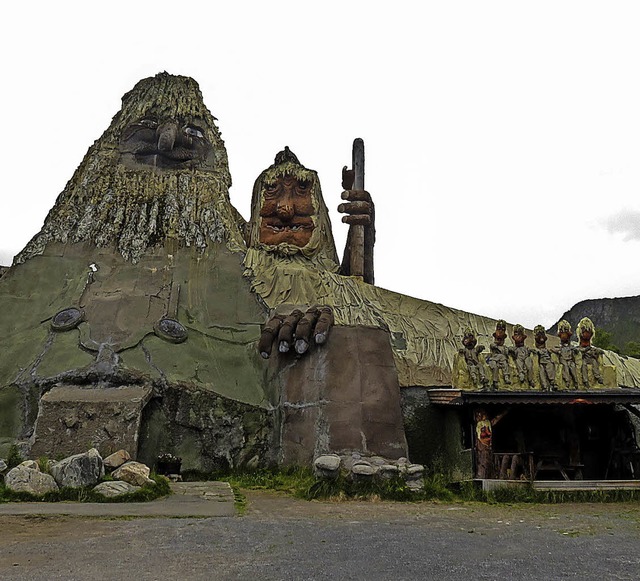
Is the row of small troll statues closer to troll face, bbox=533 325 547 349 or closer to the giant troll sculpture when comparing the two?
troll face, bbox=533 325 547 349

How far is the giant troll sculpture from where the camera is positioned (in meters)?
10.6

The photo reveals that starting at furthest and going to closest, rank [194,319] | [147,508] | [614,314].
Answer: [614,314], [194,319], [147,508]

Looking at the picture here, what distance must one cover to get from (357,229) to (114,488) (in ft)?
33.0

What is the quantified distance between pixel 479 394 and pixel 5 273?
10461mm

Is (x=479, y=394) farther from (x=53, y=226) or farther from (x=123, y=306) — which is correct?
(x=53, y=226)

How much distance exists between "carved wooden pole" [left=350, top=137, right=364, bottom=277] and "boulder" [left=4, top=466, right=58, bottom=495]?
382 inches

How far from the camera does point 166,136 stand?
15578mm

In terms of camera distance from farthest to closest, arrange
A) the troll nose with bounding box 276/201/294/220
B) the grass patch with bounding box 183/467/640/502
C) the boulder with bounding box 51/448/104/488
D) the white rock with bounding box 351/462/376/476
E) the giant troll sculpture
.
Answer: the troll nose with bounding box 276/201/294/220, the giant troll sculpture, the white rock with bounding box 351/462/376/476, the grass patch with bounding box 183/467/640/502, the boulder with bounding box 51/448/104/488

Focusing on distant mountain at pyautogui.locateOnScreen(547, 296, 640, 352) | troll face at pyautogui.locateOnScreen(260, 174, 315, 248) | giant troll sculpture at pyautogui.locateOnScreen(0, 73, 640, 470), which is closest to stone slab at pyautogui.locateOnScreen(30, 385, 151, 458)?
giant troll sculpture at pyautogui.locateOnScreen(0, 73, 640, 470)

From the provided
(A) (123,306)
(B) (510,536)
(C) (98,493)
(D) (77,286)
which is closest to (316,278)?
(A) (123,306)

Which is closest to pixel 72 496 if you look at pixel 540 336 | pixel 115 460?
pixel 115 460

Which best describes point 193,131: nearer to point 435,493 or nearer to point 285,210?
point 285,210

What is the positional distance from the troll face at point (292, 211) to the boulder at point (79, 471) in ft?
26.7

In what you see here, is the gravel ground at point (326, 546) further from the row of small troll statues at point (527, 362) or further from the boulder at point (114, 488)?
the row of small troll statues at point (527, 362)
